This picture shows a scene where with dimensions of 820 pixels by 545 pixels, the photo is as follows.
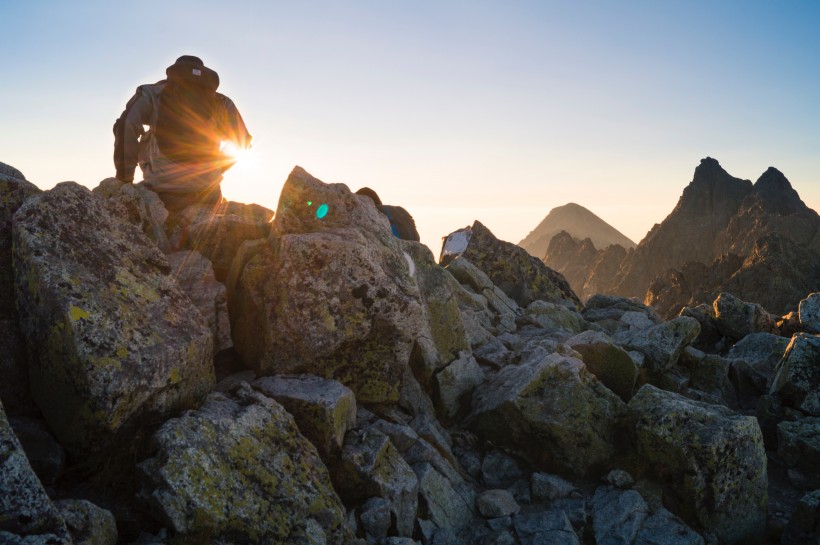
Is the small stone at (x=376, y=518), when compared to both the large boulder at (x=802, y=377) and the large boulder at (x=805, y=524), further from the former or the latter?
the large boulder at (x=802, y=377)

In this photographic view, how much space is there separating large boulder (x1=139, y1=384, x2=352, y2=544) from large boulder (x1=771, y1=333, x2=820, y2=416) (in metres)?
13.4

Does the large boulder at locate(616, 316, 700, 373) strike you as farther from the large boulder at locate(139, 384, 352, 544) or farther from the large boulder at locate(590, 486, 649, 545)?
the large boulder at locate(139, 384, 352, 544)

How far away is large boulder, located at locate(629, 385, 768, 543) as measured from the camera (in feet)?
34.7

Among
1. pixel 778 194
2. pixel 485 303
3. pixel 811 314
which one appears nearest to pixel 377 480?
pixel 485 303

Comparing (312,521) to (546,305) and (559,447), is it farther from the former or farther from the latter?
(546,305)

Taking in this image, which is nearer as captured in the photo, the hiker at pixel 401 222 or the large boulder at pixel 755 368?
the large boulder at pixel 755 368

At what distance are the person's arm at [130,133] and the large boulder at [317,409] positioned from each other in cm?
677

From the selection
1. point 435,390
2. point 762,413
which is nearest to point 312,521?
point 435,390

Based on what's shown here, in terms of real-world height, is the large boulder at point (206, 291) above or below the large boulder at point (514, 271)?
below

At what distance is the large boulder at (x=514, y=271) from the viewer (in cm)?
2803

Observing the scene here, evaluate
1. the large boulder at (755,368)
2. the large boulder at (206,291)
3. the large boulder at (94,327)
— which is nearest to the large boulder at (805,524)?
the large boulder at (755,368)

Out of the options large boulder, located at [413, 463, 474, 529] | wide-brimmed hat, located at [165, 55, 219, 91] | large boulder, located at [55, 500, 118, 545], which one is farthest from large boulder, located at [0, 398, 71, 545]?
wide-brimmed hat, located at [165, 55, 219, 91]

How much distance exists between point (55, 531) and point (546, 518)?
27.0ft

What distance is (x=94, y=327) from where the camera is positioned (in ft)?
→ 23.1
